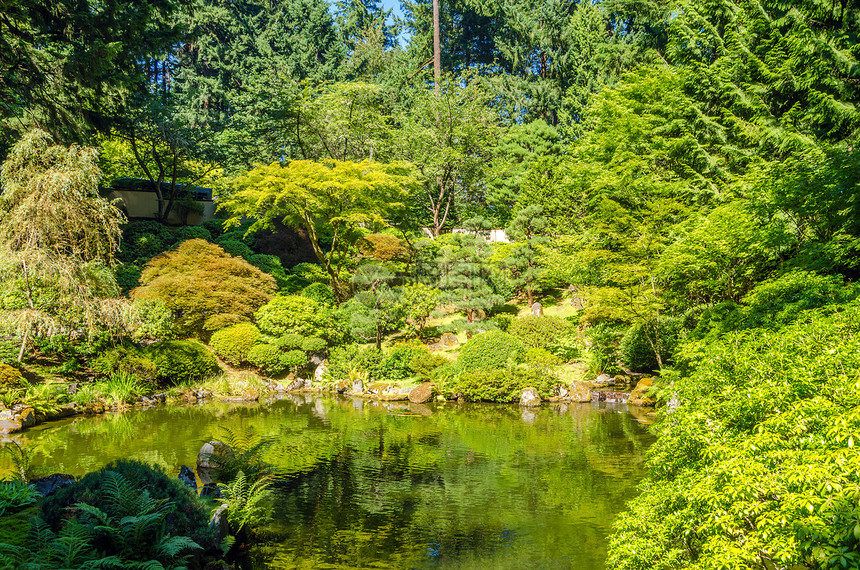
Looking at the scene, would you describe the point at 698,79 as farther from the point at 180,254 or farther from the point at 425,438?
the point at 180,254

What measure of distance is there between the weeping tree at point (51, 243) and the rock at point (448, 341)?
10.3m

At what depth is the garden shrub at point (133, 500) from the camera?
482cm

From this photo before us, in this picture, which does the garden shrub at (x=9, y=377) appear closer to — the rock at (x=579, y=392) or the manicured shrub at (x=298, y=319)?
the manicured shrub at (x=298, y=319)

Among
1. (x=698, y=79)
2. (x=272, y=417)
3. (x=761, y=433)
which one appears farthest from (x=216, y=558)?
(x=698, y=79)

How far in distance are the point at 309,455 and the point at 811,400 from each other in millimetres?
8442

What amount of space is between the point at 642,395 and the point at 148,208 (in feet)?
76.1

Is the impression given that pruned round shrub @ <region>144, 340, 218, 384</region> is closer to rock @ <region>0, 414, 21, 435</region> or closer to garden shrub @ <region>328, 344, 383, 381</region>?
garden shrub @ <region>328, 344, 383, 381</region>

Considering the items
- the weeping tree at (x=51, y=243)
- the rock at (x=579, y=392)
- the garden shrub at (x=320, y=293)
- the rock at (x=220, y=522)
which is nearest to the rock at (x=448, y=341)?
the garden shrub at (x=320, y=293)

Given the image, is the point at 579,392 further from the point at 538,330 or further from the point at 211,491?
the point at 211,491

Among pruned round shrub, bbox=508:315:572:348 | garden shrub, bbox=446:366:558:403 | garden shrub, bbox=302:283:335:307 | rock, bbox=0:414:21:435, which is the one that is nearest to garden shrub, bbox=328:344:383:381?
garden shrub, bbox=302:283:335:307

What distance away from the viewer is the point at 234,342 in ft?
56.7

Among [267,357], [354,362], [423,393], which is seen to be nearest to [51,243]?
[267,357]

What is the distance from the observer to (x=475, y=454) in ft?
32.9

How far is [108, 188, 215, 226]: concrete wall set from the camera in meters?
24.5
